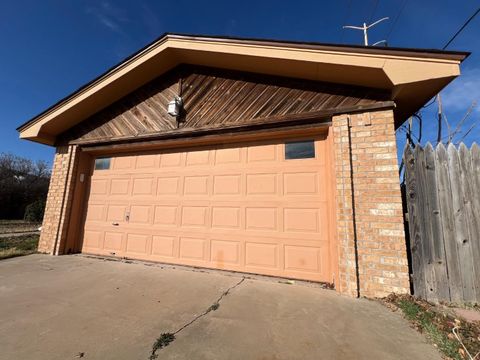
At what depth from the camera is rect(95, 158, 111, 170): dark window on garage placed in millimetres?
6511

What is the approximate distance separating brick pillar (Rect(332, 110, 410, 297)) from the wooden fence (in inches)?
9.1

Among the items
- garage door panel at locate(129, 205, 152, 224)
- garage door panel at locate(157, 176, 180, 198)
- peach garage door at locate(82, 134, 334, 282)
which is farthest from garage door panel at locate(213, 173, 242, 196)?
garage door panel at locate(129, 205, 152, 224)

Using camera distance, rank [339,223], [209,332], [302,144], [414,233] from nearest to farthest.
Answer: [209,332] < [414,233] < [339,223] < [302,144]

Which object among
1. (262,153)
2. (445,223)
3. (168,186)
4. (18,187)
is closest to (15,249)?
(168,186)

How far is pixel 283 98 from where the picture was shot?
4.68 meters

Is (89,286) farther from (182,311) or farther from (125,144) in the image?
(125,144)

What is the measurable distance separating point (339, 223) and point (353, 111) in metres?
1.89

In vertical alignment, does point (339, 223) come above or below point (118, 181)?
below

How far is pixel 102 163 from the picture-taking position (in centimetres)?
661

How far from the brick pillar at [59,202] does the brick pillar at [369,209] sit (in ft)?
21.1

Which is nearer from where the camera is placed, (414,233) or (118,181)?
Answer: (414,233)

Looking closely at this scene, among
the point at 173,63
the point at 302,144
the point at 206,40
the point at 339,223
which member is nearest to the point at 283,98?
the point at 302,144

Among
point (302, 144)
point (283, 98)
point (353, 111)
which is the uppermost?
point (283, 98)

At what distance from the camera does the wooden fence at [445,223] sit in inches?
130
